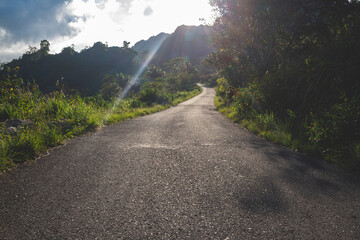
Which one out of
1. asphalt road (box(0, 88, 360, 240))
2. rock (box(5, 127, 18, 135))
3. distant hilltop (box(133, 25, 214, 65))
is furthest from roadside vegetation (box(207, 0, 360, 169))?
distant hilltop (box(133, 25, 214, 65))

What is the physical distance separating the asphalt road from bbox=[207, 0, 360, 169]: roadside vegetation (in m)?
0.92

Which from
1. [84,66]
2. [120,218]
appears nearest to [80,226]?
[120,218]

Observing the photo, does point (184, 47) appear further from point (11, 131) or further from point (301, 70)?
point (11, 131)

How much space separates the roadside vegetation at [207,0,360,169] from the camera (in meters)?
3.73

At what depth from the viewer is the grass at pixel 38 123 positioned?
10.6 ft

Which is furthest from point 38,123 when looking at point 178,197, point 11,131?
point 178,197

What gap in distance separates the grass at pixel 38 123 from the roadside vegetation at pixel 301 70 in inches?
212

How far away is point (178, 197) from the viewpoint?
2.22m

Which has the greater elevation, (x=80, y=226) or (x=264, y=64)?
(x=264, y=64)

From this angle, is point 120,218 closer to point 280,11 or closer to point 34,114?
point 34,114

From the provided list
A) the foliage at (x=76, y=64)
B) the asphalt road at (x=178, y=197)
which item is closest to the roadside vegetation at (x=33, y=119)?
the asphalt road at (x=178, y=197)

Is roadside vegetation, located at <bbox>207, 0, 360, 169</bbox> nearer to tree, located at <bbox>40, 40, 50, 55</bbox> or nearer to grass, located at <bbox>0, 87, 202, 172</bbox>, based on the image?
grass, located at <bbox>0, 87, 202, 172</bbox>

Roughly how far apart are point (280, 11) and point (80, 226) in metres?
9.97

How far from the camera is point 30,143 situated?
3.44 meters
